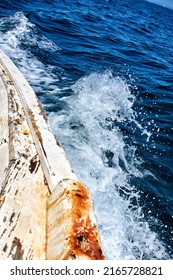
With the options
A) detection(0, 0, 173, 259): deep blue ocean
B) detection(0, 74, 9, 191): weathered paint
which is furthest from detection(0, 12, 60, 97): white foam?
detection(0, 74, 9, 191): weathered paint

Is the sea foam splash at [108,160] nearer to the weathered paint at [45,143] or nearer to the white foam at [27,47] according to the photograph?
the white foam at [27,47]

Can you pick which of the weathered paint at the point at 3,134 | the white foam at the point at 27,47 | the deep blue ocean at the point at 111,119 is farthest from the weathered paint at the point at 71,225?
the white foam at the point at 27,47

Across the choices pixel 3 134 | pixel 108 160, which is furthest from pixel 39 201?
pixel 108 160

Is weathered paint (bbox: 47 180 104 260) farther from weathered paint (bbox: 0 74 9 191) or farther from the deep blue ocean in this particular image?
the deep blue ocean

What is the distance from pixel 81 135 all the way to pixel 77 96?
5.36ft

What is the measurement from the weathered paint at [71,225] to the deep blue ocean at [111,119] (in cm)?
170

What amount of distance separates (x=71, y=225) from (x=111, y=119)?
14.9 feet

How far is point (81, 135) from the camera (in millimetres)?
4867

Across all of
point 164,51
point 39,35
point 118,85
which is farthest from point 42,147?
point 164,51

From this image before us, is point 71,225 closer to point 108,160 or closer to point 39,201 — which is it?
point 39,201

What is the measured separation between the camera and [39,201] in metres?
1.66

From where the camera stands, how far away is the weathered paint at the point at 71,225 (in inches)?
50.4
